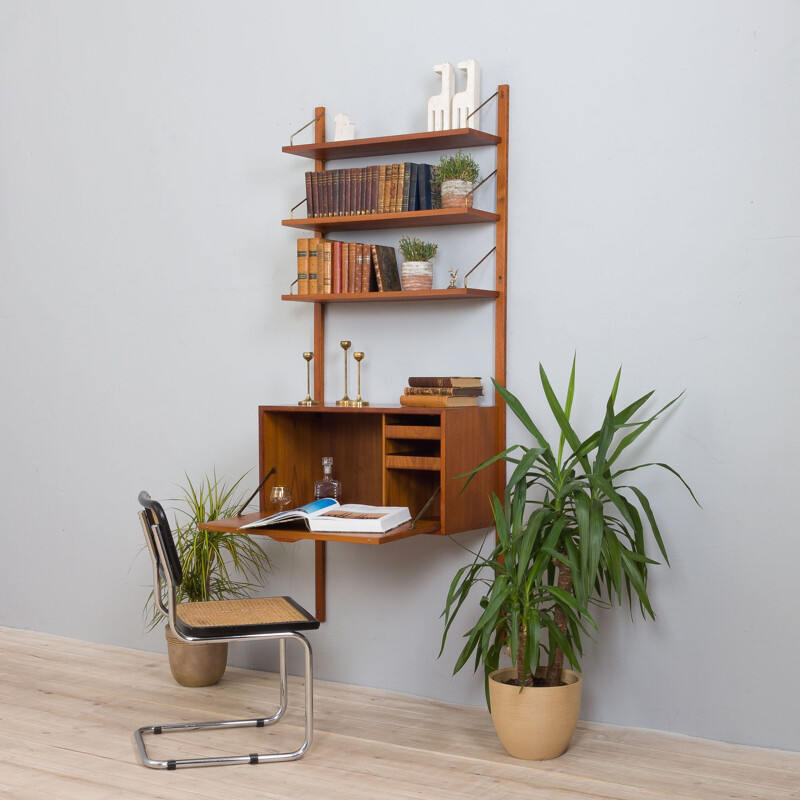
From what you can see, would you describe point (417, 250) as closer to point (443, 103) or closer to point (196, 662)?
point (443, 103)

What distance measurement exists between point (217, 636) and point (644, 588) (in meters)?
1.23

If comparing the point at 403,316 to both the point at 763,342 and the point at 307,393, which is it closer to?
the point at 307,393

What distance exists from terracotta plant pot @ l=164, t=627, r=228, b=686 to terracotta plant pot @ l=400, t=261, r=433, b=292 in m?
1.45

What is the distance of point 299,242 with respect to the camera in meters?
3.44

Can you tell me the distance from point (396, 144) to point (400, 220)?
0.89 feet

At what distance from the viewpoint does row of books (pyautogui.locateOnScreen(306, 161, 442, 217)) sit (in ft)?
10.7

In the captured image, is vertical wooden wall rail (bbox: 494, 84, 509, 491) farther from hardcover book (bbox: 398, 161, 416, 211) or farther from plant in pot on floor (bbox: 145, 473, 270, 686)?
plant in pot on floor (bbox: 145, 473, 270, 686)

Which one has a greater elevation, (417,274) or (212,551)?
(417,274)

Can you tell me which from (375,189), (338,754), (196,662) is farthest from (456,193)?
(196,662)

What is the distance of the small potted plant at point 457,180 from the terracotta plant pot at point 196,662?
175 cm

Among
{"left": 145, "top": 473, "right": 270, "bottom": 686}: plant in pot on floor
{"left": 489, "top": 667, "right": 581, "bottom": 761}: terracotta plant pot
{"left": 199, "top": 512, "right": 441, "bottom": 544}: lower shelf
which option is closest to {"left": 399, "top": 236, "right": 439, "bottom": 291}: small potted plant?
{"left": 199, "top": 512, "right": 441, "bottom": 544}: lower shelf

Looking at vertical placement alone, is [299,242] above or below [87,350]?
above

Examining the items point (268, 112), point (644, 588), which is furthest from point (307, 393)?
point (644, 588)

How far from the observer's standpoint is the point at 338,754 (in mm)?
2936
